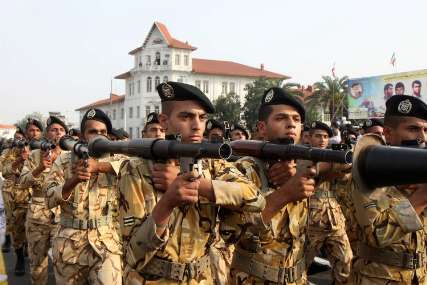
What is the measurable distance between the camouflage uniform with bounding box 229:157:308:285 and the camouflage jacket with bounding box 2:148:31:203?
6.32 metres

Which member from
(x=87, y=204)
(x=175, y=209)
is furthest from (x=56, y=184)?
(x=175, y=209)

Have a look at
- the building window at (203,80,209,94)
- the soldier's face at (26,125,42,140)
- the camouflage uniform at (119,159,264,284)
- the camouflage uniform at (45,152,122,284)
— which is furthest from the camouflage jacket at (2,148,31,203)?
the building window at (203,80,209,94)

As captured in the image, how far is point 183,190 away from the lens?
2527 millimetres

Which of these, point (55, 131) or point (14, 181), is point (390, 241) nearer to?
point (55, 131)

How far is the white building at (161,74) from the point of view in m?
77.2

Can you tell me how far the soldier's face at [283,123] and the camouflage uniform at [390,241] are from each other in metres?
0.71

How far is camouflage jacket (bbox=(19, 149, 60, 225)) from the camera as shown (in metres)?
6.87

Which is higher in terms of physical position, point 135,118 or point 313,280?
point 135,118

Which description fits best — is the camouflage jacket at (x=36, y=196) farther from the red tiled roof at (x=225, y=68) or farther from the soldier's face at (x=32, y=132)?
the red tiled roof at (x=225, y=68)

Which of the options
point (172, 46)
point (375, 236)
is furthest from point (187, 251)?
point (172, 46)

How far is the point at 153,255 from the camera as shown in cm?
287

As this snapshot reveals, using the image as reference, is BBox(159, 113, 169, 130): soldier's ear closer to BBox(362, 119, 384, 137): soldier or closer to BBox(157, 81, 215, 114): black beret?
BBox(157, 81, 215, 114): black beret

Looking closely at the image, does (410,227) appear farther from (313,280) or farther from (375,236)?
(313,280)

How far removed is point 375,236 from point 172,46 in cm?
7545
